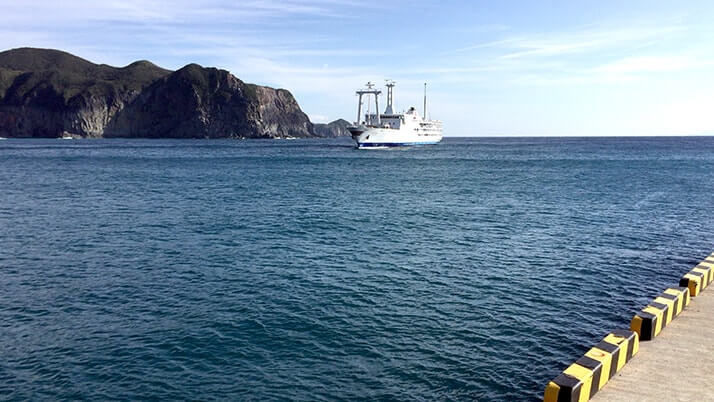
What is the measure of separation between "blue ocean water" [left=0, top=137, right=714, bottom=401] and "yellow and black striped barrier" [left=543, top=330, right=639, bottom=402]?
76.8 inches

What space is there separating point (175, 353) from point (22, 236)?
1896 centimetres

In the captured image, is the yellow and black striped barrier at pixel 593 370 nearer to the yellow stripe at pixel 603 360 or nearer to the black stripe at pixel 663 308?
the yellow stripe at pixel 603 360

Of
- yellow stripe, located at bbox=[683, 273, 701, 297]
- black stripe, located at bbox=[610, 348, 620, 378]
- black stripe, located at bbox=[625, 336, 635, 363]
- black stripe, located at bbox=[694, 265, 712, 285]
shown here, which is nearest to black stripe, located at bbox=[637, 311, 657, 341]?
black stripe, located at bbox=[625, 336, 635, 363]

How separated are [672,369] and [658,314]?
1896 mm

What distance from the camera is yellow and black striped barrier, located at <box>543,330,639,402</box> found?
7848 millimetres

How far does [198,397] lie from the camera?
34.3 ft

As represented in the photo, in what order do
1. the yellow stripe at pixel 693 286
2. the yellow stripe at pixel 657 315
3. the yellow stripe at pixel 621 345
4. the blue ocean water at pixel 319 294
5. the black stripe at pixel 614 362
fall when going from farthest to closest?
the yellow stripe at pixel 693 286 < the blue ocean water at pixel 319 294 < the yellow stripe at pixel 657 315 < the yellow stripe at pixel 621 345 < the black stripe at pixel 614 362

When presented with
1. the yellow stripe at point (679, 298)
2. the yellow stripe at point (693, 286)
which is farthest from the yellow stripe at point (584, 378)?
the yellow stripe at point (693, 286)

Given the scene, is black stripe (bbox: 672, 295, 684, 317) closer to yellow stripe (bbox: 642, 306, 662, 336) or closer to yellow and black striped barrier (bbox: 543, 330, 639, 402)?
Result: yellow stripe (bbox: 642, 306, 662, 336)

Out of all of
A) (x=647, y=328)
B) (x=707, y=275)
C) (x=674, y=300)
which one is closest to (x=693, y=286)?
(x=707, y=275)

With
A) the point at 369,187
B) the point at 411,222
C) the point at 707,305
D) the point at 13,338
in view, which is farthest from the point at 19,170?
the point at 707,305

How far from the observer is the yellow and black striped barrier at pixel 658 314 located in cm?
1045

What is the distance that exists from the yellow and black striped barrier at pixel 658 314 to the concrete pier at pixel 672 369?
6.1 inches

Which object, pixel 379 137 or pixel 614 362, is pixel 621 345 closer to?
pixel 614 362
